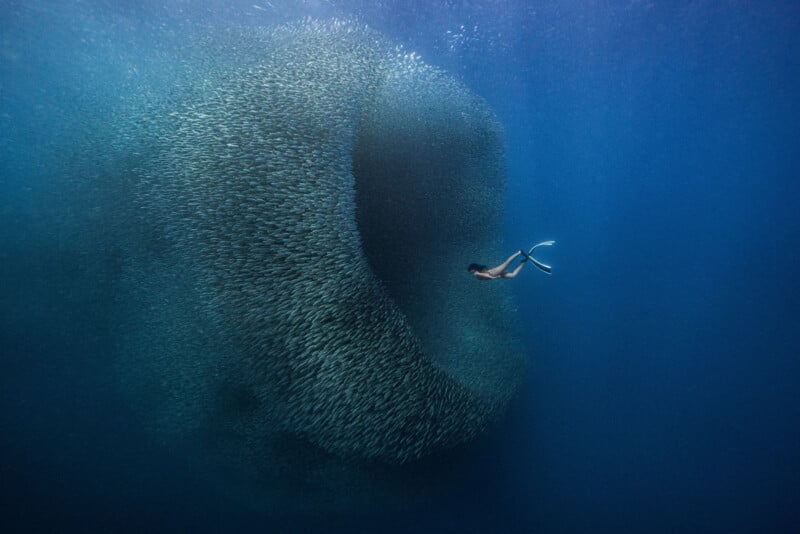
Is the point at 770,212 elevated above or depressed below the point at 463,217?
above

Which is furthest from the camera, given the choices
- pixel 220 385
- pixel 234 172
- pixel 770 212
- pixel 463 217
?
pixel 770 212

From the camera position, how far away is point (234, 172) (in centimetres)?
236

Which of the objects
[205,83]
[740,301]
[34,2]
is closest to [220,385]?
[205,83]

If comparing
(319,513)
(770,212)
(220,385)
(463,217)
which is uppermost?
(770,212)

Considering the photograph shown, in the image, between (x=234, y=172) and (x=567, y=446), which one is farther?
(x=567, y=446)

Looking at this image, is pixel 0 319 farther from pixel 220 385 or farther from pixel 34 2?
pixel 34 2

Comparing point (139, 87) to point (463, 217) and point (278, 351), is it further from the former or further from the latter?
point (463, 217)

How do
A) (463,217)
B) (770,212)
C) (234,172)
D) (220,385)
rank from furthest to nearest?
(770,212), (463,217), (220,385), (234,172)

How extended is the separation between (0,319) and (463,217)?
3141 mm

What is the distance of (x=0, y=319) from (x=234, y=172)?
1883 millimetres

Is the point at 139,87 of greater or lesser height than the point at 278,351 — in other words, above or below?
above

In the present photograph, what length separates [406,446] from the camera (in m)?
2.63

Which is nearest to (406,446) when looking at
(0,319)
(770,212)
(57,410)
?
(57,410)

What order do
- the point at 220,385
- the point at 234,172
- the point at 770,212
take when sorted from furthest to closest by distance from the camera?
1. the point at 770,212
2. the point at 220,385
3. the point at 234,172
